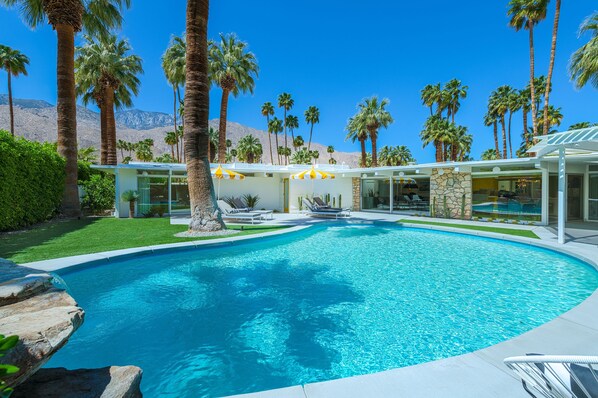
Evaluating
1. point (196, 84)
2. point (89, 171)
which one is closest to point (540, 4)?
point (196, 84)

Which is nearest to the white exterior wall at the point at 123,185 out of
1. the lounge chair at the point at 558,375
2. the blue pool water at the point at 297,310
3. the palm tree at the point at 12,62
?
the blue pool water at the point at 297,310

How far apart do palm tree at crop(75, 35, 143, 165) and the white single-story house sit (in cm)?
560

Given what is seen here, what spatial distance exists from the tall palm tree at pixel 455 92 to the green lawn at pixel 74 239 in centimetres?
3327

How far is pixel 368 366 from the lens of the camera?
354 centimetres

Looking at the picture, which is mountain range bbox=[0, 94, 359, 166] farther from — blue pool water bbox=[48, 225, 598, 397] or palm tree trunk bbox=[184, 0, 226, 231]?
blue pool water bbox=[48, 225, 598, 397]

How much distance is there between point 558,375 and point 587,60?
19.8 m

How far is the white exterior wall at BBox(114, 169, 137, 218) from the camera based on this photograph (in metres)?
16.2

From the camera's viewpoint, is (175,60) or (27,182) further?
(175,60)

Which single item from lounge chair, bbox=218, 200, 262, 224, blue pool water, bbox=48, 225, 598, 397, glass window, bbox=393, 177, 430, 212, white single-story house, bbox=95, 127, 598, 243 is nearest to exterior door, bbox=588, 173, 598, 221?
white single-story house, bbox=95, 127, 598, 243

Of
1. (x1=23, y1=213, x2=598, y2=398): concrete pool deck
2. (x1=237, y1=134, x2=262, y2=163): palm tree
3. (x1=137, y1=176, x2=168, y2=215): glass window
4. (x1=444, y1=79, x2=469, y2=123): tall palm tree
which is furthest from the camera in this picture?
(x1=237, y1=134, x2=262, y2=163): palm tree

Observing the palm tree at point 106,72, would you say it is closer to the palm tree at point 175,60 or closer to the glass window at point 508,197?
the palm tree at point 175,60

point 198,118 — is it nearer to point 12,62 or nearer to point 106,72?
point 106,72

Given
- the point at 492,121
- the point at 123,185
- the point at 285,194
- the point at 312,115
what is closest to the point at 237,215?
the point at 123,185

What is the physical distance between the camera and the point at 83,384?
216 centimetres
